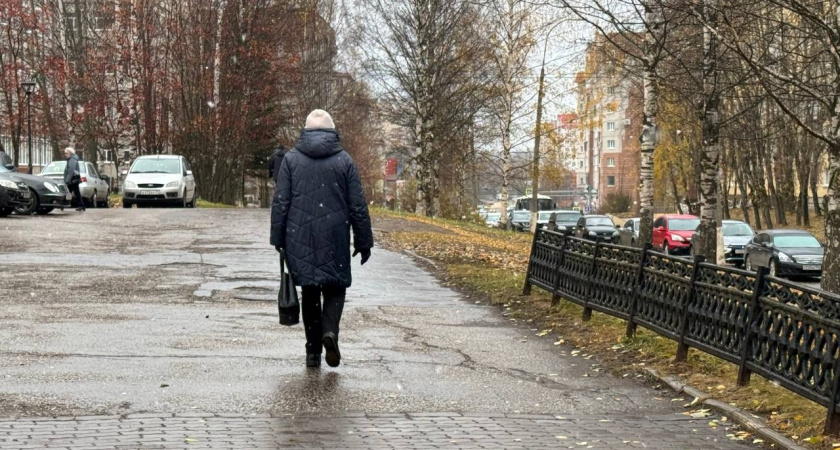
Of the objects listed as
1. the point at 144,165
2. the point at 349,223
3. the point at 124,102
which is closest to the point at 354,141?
the point at 124,102

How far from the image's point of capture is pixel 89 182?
34.1m

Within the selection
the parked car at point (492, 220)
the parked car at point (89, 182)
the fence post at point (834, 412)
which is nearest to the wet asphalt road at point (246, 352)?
the fence post at point (834, 412)

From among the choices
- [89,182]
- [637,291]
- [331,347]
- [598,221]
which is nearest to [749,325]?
[637,291]

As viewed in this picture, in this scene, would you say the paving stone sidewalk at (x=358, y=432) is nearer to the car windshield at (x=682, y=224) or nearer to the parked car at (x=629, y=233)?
the car windshield at (x=682, y=224)

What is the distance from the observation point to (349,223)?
8414 millimetres

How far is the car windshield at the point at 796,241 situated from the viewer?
30675 millimetres

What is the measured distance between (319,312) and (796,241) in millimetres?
25030

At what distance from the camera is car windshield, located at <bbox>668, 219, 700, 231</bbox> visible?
132 feet

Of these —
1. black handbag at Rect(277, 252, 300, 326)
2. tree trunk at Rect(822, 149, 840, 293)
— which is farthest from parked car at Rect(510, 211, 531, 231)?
black handbag at Rect(277, 252, 300, 326)

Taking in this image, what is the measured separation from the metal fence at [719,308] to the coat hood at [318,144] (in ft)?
9.95

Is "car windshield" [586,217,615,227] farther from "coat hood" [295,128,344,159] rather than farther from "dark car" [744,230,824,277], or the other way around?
"coat hood" [295,128,344,159]

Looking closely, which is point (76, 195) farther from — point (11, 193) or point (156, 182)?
point (11, 193)

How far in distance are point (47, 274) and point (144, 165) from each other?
20127mm

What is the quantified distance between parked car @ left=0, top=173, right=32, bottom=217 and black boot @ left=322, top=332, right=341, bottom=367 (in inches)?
752
